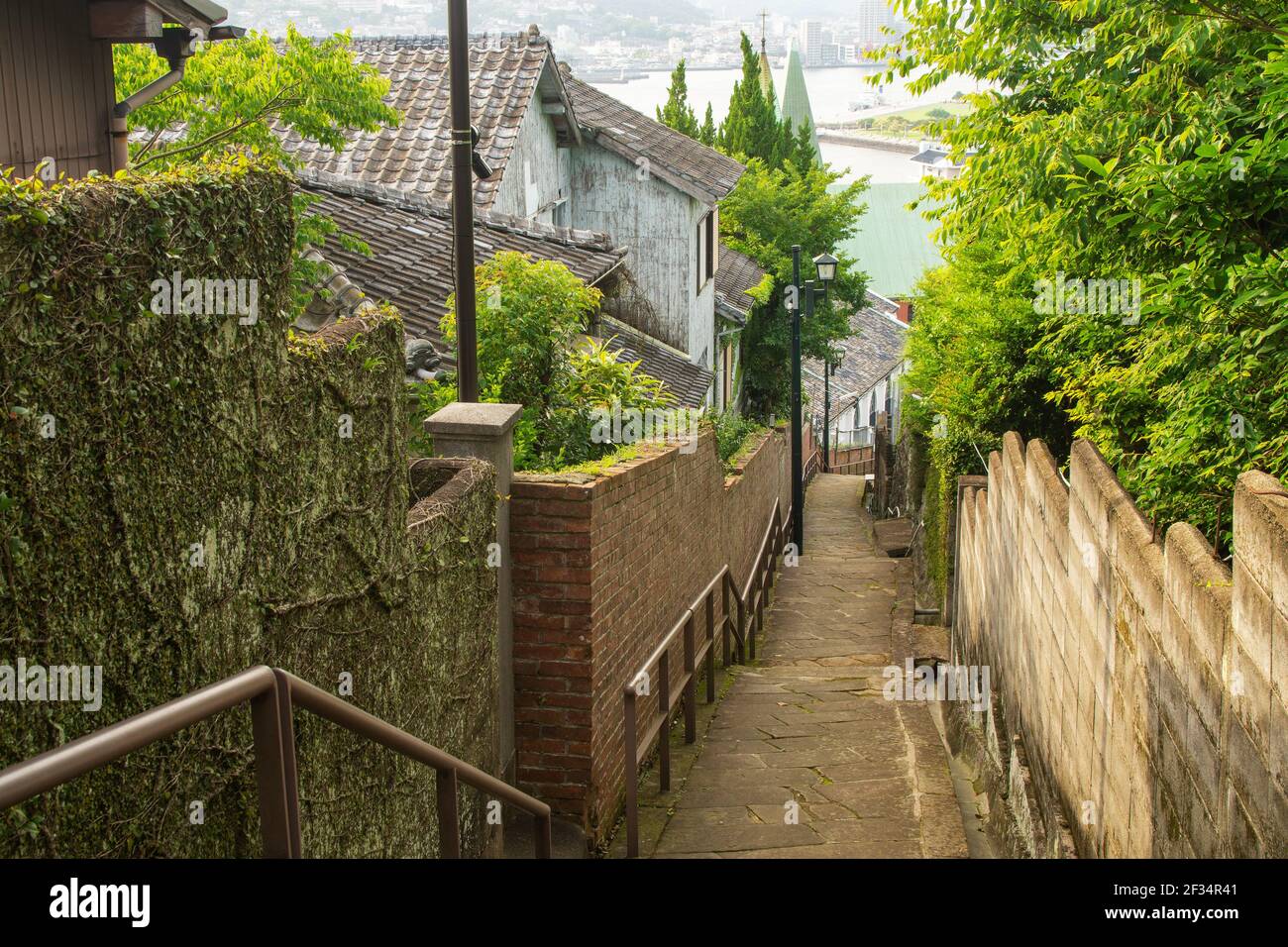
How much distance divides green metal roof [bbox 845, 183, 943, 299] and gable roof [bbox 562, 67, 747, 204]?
5067 cm

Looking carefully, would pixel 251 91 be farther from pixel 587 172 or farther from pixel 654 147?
pixel 654 147

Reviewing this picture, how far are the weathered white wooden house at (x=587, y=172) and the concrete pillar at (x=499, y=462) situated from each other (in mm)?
7589

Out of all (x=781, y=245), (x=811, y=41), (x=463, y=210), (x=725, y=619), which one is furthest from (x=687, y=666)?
(x=811, y=41)

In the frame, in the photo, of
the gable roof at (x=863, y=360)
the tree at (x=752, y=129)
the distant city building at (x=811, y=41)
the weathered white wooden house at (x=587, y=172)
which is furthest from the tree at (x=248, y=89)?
the distant city building at (x=811, y=41)

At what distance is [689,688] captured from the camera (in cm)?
848

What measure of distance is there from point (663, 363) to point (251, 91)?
36.0 feet

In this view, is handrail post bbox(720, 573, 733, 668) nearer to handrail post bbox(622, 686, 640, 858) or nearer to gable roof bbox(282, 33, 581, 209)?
handrail post bbox(622, 686, 640, 858)

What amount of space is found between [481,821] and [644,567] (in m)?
2.43

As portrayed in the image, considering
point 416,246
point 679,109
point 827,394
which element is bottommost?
point 827,394

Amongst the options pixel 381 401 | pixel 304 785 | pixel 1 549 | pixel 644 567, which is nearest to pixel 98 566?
pixel 1 549

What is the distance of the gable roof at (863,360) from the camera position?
48.9m

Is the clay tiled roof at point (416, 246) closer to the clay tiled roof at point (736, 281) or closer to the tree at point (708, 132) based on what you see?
the clay tiled roof at point (736, 281)

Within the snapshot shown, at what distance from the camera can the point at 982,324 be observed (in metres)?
12.3
